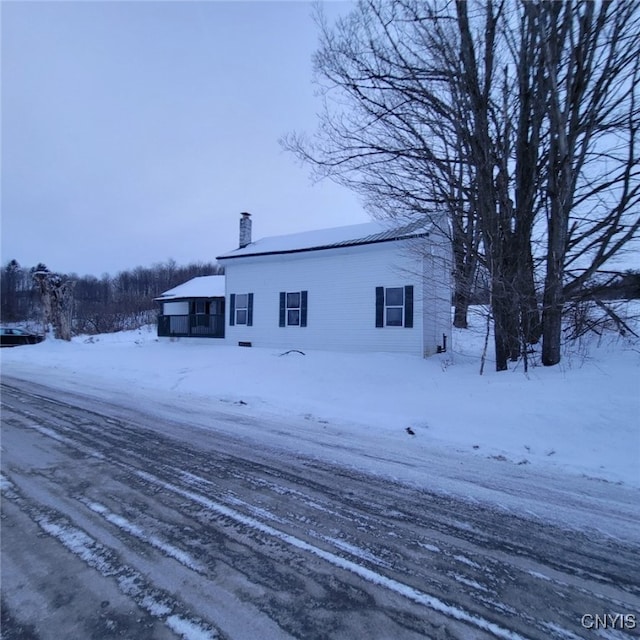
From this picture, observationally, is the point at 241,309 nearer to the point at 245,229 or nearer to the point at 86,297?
the point at 245,229

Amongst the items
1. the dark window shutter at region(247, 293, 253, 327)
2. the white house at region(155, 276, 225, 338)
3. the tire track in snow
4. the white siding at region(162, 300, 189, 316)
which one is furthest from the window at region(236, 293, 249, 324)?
the tire track in snow

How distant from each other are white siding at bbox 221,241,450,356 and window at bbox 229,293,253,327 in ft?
0.74

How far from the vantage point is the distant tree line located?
2466 centimetres

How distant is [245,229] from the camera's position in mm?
20406

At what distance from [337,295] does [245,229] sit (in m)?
7.98

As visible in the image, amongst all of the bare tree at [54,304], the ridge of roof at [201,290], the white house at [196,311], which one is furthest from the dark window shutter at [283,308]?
the bare tree at [54,304]

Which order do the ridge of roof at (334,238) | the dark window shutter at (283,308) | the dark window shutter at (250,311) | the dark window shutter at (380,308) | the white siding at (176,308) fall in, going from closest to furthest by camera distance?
1. the ridge of roof at (334,238)
2. the dark window shutter at (380,308)
3. the dark window shutter at (283,308)
4. the dark window shutter at (250,311)
5. the white siding at (176,308)

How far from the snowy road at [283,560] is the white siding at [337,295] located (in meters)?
9.66

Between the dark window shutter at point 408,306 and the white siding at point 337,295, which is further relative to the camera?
the white siding at point 337,295

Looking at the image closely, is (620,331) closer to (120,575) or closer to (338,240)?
(338,240)

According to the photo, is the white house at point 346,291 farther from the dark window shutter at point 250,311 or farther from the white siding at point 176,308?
the white siding at point 176,308

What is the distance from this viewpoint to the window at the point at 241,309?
17562 millimetres

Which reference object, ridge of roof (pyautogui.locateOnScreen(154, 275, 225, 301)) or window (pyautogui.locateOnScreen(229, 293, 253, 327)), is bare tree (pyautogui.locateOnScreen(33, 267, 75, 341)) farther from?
window (pyautogui.locateOnScreen(229, 293, 253, 327))

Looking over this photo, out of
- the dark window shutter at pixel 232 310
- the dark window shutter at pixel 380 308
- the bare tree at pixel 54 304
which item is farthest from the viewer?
the bare tree at pixel 54 304
